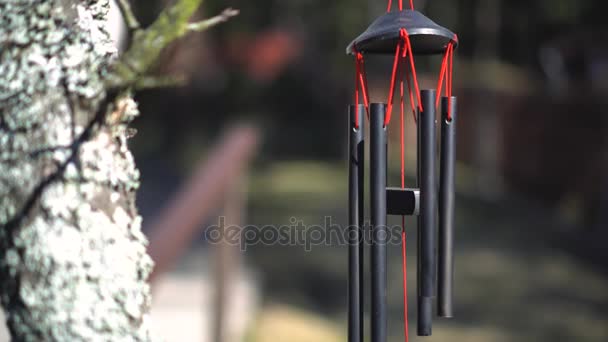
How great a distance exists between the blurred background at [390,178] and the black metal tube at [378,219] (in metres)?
0.45

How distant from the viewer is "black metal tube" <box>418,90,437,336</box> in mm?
1323

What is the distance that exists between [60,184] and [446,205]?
2.30 feet

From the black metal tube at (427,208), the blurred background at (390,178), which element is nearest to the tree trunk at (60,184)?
the blurred background at (390,178)

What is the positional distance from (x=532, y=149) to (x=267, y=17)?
24.8ft

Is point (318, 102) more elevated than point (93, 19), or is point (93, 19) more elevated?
point (93, 19)

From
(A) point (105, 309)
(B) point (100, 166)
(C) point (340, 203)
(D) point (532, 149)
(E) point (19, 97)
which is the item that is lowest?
(C) point (340, 203)

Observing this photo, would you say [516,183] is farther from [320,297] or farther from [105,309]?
[105,309]

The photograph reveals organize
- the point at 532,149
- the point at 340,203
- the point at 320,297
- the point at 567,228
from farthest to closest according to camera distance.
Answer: the point at 340,203, the point at 532,149, the point at 567,228, the point at 320,297

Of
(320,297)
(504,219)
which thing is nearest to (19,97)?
(320,297)

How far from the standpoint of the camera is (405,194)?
137cm

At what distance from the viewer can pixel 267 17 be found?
45.7 feet

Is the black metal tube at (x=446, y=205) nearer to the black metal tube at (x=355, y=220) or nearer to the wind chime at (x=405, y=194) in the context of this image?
the wind chime at (x=405, y=194)

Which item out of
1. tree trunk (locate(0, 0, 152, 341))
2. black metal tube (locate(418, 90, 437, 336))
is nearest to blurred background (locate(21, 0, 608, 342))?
tree trunk (locate(0, 0, 152, 341))

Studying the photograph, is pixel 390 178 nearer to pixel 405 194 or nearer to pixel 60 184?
pixel 405 194
